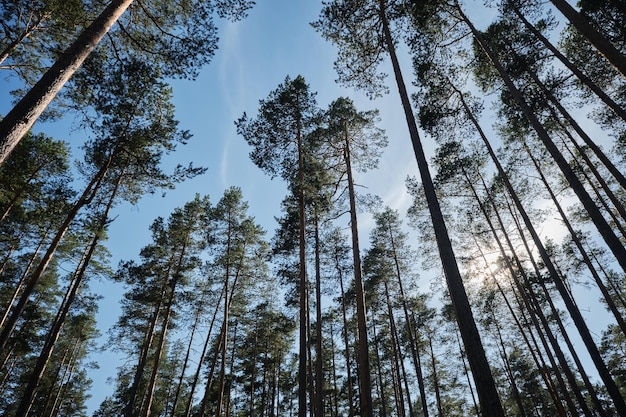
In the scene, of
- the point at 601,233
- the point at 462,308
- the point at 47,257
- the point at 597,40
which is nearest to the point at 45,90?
the point at 462,308

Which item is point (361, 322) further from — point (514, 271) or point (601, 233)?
point (514, 271)

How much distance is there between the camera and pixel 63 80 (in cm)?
508

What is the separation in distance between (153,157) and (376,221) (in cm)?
1658

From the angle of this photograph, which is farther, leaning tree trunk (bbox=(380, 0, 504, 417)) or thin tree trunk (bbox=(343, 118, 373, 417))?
thin tree trunk (bbox=(343, 118, 373, 417))

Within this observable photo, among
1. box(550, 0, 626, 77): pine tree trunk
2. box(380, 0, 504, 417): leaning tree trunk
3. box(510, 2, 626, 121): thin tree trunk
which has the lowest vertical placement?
box(380, 0, 504, 417): leaning tree trunk

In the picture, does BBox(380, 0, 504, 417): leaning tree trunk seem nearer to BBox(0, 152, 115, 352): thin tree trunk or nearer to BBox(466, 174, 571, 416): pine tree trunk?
BBox(466, 174, 571, 416): pine tree trunk

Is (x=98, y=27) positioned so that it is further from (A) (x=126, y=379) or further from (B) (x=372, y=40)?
(A) (x=126, y=379)

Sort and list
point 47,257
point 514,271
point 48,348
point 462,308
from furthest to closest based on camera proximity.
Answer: point 514,271, point 47,257, point 48,348, point 462,308

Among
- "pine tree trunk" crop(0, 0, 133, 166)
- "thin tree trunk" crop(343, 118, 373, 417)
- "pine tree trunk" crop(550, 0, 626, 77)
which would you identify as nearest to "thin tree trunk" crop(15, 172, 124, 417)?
"pine tree trunk" crop(0, 0, 133, 166)

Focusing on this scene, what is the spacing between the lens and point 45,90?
4.75 meters

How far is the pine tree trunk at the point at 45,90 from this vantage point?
4.00 m

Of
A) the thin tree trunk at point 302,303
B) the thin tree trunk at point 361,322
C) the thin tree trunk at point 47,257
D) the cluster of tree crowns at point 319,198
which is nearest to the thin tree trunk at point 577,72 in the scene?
the cluster of tree crowns at point 319,198

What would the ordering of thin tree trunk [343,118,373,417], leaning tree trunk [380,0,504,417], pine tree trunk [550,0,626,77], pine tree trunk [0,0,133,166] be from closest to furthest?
pine tree trunk [0,0,133,166], leaning tree trunk [380,0,504,417], pine tree trunk [550,0,626,77], thin tree trunk [343,118,373,417]

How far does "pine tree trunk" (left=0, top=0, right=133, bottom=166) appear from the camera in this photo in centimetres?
400
